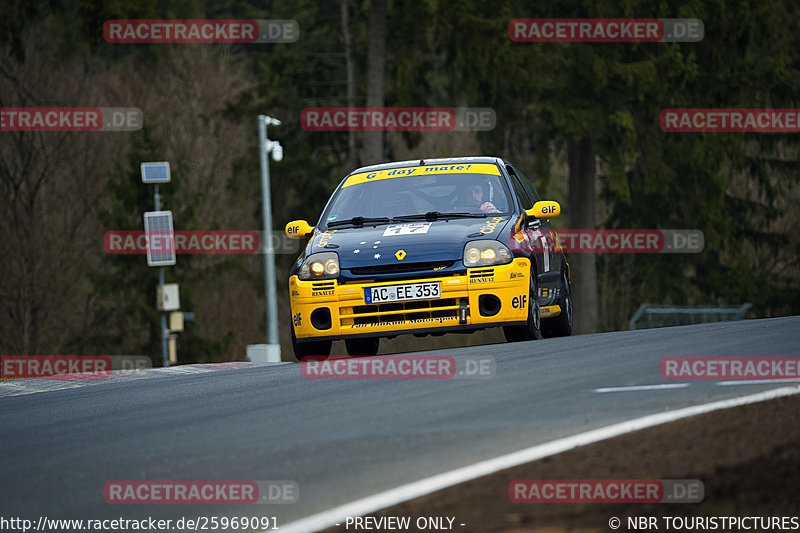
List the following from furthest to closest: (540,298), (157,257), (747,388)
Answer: (157,257) → (540,298) → (747,388)

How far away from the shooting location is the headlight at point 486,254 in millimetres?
11672

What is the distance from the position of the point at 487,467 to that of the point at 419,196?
694cm

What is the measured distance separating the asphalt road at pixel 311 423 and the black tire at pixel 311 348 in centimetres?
104

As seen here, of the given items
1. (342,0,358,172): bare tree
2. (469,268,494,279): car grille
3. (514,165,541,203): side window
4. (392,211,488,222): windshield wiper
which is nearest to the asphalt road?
(469,268,494,279): car grille

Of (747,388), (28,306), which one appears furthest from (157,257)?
(747,388)

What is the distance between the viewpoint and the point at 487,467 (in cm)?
626

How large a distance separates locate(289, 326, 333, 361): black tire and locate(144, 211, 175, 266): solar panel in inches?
989

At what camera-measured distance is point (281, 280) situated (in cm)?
4809

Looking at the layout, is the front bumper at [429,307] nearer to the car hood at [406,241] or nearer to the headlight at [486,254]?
the headlight at [486,254]

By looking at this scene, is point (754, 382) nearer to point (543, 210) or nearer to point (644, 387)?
point (644, 387)

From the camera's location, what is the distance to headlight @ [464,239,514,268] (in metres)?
11.7

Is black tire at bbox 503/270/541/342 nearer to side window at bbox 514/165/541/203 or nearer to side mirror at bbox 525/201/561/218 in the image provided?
side mirror at bbox 525/201/561/218

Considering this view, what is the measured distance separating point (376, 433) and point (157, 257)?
1251 inches

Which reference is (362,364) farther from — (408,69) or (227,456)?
(408,69)
